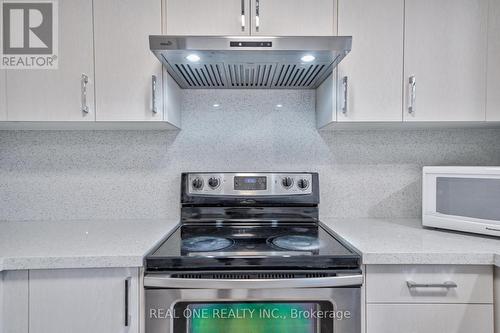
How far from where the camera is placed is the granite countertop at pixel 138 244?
93cm

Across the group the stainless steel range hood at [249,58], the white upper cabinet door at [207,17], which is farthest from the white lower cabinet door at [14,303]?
the white upper cabinet door at [207,17]

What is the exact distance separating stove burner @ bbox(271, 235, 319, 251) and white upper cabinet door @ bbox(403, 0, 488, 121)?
0.70 metres

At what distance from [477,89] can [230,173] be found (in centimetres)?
116

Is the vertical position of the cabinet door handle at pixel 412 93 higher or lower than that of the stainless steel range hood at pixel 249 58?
lower

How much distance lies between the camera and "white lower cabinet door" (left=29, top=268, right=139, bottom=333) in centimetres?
93

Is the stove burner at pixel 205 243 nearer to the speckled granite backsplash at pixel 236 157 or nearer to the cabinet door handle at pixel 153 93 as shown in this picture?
the speckled granite backsplash at pixel 236 157

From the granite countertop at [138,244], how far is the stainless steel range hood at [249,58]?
705 millimetres

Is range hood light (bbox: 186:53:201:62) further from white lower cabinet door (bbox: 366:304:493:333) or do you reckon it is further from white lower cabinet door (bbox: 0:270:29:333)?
white lower cabinet door (bbox: 366:304:493:333)

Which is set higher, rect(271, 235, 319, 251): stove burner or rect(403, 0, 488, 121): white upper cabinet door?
rect(403, 0, 488, 121): white upper cabinet door

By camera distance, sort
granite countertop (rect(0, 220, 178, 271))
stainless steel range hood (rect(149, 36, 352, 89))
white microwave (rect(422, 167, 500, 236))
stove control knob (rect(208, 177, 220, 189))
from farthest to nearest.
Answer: stove control knob (rect(208, 177, 220, 189)), white microwave (rect(422, 167, 500, 236)), stainless steel range hood (rect(149, 36, 352, 89)), granite countertop (rect(0, 220, 178, 271))

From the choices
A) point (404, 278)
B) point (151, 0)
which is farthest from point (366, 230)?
point (151, 0)

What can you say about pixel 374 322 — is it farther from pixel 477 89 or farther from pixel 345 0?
pixel 345 0

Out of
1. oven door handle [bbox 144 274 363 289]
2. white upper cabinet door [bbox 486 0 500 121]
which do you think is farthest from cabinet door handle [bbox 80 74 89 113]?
white upper cabinet door [bbox 486 0 500 121]

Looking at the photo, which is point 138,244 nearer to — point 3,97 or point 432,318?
point 3,97
